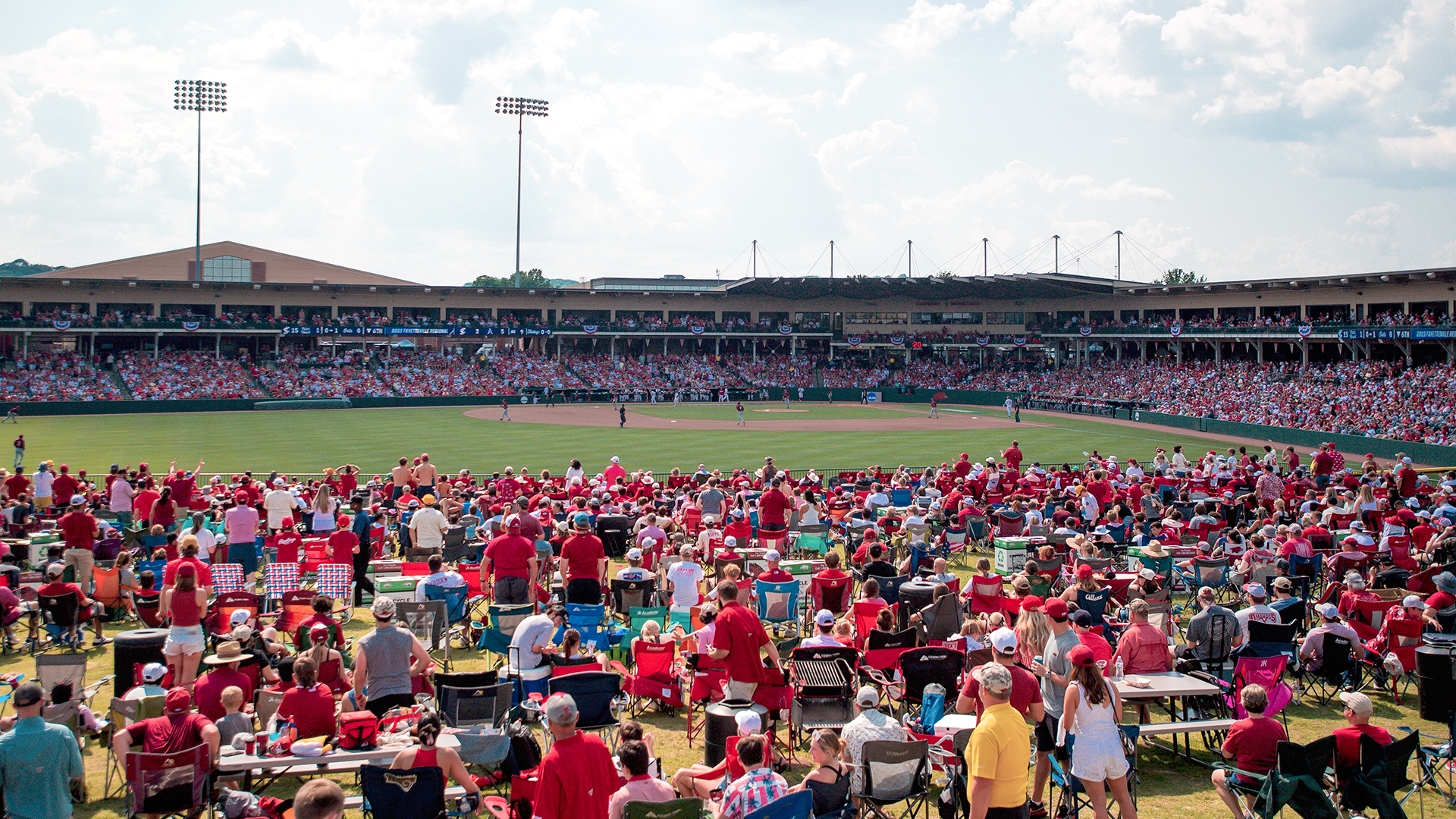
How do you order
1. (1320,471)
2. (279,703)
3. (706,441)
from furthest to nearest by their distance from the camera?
(706,441) → (1320,471) → (279,703)

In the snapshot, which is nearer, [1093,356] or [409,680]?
[409,680]

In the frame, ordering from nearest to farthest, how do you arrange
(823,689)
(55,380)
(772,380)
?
(823,689)
(55,380)
(772,380)

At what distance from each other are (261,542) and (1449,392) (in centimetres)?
5136

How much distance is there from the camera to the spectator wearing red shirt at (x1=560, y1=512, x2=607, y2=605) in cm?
1135

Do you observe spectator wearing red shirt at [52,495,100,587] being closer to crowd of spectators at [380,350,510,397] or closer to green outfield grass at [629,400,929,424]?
green outfield grass at [629,400,929,424]

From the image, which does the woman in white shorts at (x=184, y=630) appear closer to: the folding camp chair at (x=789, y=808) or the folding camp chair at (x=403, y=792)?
the folding camp chair at (x=403, y=792)

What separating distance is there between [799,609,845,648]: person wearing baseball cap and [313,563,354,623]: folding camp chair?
7.34 m

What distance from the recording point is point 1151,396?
61.6 m

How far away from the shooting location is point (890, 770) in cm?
659

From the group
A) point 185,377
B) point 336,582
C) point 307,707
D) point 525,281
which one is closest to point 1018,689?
point 307,707

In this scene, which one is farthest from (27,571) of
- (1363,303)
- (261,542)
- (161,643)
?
(1363,303)

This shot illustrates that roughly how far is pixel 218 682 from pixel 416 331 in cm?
7181

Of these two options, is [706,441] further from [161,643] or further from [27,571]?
[161,643]

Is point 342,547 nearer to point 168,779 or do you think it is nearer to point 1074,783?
point 168,779
